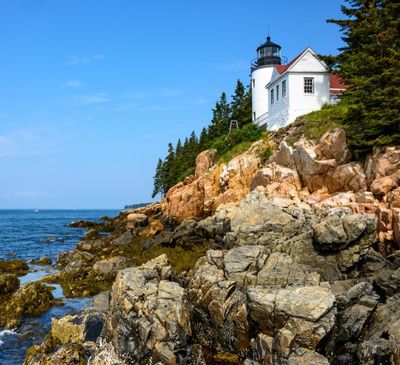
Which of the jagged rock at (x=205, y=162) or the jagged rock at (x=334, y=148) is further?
the jagged rock at (x=205, y=162)

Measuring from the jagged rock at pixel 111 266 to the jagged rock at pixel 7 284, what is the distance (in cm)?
460

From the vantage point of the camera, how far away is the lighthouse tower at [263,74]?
4869 centimetres

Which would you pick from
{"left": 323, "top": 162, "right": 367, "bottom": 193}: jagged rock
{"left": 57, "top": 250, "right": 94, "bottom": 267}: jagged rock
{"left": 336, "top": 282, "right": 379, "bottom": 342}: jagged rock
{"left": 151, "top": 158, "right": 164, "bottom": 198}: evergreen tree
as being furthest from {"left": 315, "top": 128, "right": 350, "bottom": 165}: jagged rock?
{"left": 151, "top": 158, "right": 164, "bottom": 198}: evergreen tree

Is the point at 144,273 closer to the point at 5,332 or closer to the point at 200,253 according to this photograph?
the point at 5,332

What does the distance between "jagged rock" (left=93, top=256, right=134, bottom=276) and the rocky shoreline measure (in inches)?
2.5

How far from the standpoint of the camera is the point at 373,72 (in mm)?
28328

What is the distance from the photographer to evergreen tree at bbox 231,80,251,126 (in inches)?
→ 2331

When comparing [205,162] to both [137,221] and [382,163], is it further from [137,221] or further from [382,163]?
[382,163]

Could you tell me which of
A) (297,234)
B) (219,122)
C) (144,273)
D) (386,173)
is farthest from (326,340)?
(219,122)

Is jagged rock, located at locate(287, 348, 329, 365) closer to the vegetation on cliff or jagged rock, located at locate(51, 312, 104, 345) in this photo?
jagged rock, located at locate(51, 312, 104, 345)

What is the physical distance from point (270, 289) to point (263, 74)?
39.0 metres

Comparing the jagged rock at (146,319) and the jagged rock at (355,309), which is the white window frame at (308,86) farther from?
the jagged rock at (146,319)

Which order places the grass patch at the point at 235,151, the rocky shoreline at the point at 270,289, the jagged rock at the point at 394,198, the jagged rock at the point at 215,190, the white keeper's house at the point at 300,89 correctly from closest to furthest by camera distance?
the rocky shoreline at the point at 270,289, the jagged rock at the point at 394,198, the jagged rock at the point at 215,190, the white keeper's house at the point at 300,89, the grass patch at the point at 235,151

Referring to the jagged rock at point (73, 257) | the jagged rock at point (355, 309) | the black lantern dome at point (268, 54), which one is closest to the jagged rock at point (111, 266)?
the jagged rock at point (73, 257)
